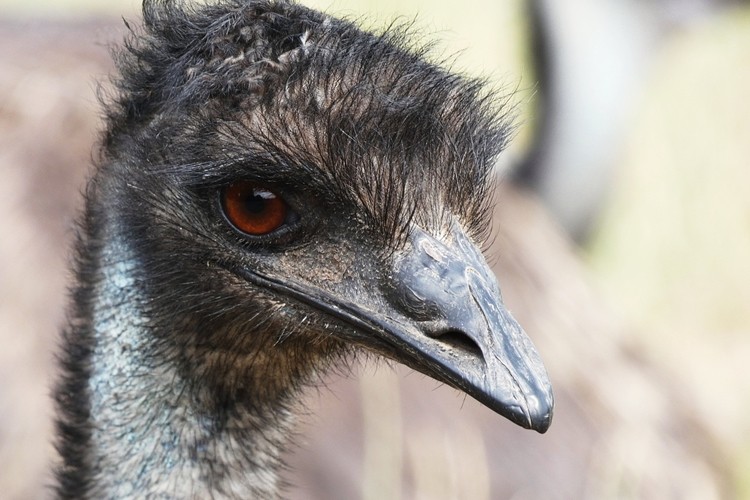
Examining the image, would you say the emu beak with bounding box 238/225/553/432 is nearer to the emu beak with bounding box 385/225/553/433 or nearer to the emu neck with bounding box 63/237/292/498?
the emu beak with bounding box 385/225/553/433

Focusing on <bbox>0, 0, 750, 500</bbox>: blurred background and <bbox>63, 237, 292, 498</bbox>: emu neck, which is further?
<bbox>0, 0, 750, 500</bbox>: blurred background

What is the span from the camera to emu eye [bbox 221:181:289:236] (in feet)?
5.61

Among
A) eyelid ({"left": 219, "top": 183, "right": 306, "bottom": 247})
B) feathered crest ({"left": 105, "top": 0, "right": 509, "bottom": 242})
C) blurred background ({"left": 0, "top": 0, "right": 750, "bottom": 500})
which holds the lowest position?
blurred background ({"left": 0, "top": 0, "right": 750, "bottom": 500})

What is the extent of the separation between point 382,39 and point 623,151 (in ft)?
10.8

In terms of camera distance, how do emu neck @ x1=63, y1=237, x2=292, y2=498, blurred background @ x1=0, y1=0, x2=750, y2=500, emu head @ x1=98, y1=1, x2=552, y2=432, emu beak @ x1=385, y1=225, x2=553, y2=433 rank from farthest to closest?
1. blurred background @ x1=0, y1=0, x2=750, y2=500
2. emu neck @ x1=63, y1=237, x2=292, y2=498
3. emu head @ x1=98, y1=1, x2=552, y2=432
4. emu beak @ x1=385, y1=225, x2=553, y2=433

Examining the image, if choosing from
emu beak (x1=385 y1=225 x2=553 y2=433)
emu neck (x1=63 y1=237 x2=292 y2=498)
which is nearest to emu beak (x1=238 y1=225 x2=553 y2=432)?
emu beak (x1=385 y1=225 x2=553 y2=433)

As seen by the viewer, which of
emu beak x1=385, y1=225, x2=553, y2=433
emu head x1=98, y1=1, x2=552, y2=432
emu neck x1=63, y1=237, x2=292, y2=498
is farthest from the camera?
emu neck x1=63, y1=237, x2=292, y2=498

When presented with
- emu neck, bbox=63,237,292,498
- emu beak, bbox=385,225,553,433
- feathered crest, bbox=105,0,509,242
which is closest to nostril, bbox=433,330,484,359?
emu beak, bbox=385,225,553,433

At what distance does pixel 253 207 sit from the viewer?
1.72 metres

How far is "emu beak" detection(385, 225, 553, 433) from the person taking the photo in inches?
60.4

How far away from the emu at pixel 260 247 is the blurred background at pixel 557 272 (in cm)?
34

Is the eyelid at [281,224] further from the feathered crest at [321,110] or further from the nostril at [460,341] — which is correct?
the nostril at [460,341]

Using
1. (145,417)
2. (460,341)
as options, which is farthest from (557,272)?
(460,341)

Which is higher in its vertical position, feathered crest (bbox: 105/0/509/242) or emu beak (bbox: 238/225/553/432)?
feathered crest (bbox: 105/0/509/242)
